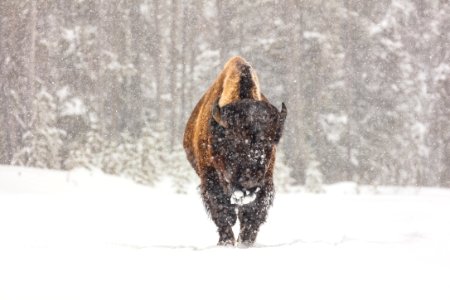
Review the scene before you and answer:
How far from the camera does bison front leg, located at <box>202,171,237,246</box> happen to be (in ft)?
17.7

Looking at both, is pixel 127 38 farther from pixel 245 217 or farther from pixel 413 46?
pixel 245 217

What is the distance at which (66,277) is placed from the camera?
10.9 feet

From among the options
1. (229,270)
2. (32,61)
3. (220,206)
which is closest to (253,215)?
(220,206)

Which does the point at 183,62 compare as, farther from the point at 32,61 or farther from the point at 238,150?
the point at 238,150

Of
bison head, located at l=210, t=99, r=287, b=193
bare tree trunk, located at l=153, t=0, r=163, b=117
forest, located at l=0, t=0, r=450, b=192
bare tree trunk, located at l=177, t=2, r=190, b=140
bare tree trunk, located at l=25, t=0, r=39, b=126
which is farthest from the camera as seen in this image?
bare tree trunk, located at l=177, t=2, r=190, b=140

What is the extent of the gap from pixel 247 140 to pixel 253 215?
1.06m

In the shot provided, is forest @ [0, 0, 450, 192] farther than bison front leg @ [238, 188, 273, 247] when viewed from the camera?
Yes

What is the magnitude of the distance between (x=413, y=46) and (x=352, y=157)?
512cm

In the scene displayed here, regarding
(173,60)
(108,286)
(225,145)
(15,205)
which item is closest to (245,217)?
(225,145)

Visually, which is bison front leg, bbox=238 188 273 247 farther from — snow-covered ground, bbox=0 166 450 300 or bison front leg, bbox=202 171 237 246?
snow-covered ground, bbox=0 166 450 300

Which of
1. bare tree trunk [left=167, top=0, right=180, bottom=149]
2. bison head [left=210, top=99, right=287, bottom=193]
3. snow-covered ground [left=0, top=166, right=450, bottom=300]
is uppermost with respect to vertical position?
bison head [left=210, top=99, right=287, bottom=193]

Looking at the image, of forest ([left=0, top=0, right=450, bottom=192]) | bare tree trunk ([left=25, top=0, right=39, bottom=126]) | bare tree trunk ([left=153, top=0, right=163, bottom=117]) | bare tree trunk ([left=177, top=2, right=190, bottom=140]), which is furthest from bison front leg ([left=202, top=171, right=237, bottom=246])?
bare tree trunk ([left=177, top=2, right=190, bottom=140])

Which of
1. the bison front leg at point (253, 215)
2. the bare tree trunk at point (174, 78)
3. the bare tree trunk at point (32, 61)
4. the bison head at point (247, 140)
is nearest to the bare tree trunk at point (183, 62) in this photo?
the bare tree trunk at point (174, 78)

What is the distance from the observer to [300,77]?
2283 cm
